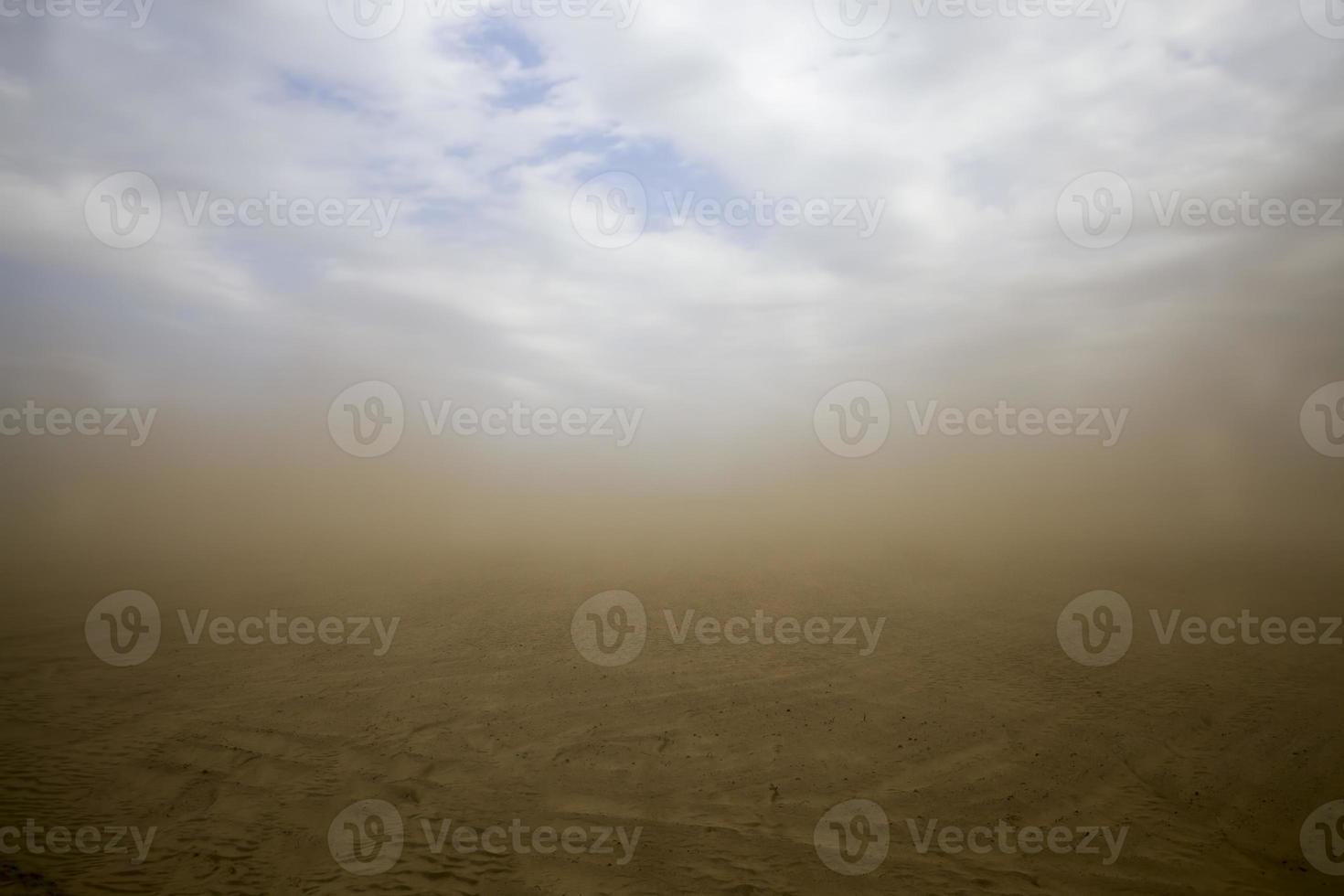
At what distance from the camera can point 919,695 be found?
12188mm

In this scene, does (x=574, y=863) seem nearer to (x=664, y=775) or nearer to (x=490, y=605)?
(x=664, y=775)

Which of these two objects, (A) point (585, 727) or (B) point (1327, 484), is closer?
(A) point (585, 727)

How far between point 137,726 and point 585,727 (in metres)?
7.81

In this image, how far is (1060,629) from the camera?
1684 cm

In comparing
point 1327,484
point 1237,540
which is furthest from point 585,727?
point 1327,484

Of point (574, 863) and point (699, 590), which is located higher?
point (699, 590)

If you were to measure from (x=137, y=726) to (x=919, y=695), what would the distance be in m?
14.3

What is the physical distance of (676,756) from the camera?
388 inches

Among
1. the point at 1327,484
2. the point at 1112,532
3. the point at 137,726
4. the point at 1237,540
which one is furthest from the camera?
the point at 1327,484

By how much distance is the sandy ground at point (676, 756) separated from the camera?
698cm

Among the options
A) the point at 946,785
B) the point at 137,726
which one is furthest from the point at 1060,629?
the point at 137,726

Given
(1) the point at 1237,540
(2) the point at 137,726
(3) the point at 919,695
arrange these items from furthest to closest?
1. (1) the point at 1237,540
2. (3) the point at 919,695
3. (2) the point at 137,726

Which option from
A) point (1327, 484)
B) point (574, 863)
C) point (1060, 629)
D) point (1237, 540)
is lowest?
point (574, 863)

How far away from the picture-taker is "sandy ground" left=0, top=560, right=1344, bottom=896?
6977mm
